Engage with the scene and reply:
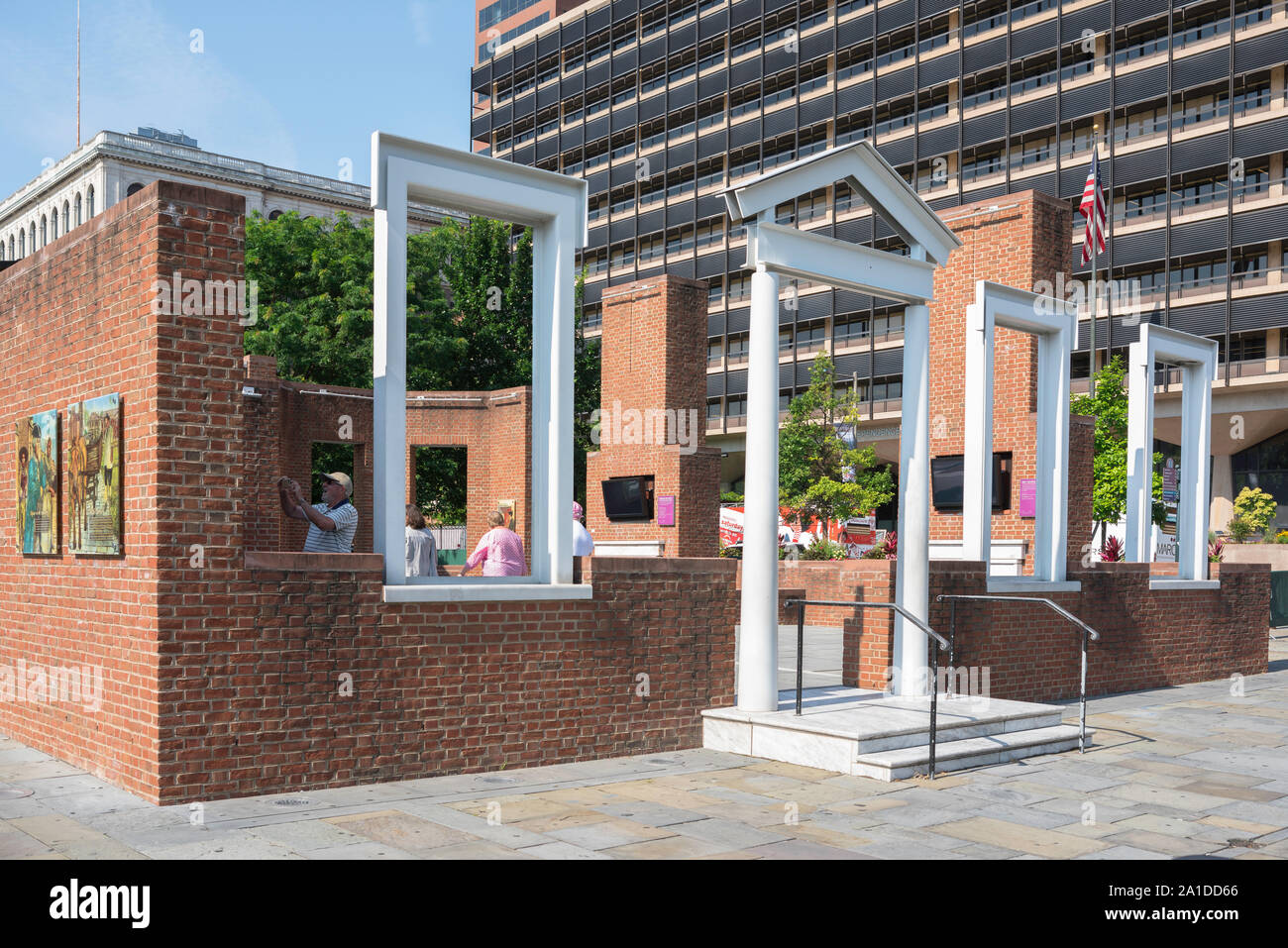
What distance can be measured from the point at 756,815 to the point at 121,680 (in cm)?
397

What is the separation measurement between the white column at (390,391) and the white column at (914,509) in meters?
4.53

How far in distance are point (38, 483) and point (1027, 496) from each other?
1031 centimetres

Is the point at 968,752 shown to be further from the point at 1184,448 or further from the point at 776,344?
the point at 1184,448

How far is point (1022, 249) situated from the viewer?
13516mm

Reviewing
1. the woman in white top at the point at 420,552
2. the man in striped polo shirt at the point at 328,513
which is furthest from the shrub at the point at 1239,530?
the man in striped polo shirt at the point at 328,513

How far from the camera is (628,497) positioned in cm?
2038

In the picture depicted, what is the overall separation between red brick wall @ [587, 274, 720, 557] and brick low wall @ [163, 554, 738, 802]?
1031 cm

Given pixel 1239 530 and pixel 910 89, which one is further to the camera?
pixel 910 89

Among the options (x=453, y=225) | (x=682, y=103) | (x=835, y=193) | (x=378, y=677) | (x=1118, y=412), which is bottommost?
(x=378, y=677)

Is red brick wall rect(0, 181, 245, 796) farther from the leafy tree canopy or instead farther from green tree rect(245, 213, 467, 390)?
green tree rect(245, 213, 467, 390)

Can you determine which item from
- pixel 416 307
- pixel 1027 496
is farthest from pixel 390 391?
pixel 416 307

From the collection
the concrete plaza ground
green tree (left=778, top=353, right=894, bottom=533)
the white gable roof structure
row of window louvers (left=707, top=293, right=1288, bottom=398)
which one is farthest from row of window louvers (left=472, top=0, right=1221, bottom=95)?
the concrete plaza ground

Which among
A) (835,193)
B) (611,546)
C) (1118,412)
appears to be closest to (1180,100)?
(835,193)
